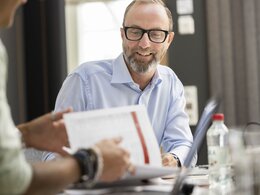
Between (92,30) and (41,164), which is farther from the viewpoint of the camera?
(92,30)

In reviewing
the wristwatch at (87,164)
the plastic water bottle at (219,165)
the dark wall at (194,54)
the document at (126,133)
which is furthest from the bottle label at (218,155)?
the dark wall at (194,54)

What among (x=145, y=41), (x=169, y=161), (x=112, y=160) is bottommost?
(x=169, y=161)

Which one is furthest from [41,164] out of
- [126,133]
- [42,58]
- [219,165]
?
[42,58]

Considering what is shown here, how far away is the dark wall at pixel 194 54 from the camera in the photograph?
3555 mm

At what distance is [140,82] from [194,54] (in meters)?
1.42

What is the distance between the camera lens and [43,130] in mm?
1407

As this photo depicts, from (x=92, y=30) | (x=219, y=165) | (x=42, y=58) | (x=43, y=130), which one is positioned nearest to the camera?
(x=43, y=130)

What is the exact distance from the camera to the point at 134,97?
2191 mm

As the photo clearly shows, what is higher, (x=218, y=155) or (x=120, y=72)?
(x=120, y=72)

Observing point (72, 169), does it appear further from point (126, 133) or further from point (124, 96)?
point (124, 96)

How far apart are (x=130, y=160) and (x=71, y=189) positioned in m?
0.19

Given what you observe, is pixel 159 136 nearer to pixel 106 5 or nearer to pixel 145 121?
pixel 145 121

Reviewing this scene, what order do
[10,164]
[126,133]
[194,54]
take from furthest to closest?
[194,54] < [126,133] < [10,164]

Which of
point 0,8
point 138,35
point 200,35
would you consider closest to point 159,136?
point 138,35
